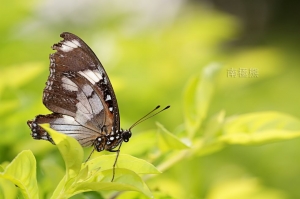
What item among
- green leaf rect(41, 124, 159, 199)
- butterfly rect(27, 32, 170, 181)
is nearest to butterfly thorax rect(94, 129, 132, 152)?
butterfly rect(27, 32, 170, 181)

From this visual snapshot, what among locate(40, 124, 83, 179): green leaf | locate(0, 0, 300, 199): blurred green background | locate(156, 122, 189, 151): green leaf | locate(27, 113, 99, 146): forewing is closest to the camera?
locate(40, 124, 83, 179): green leaf

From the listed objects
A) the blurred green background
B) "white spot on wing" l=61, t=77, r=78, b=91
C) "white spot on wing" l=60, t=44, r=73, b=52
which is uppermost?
"white spot on wing" l=60, t=44, r=73, b=52

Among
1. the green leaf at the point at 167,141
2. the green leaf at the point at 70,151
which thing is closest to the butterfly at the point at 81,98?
the green leaf at the point at 167,141

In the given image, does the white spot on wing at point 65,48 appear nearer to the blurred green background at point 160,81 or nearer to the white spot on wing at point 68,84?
the white spot on wing at point 68,84

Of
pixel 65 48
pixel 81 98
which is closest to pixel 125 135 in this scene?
pixel 81 98

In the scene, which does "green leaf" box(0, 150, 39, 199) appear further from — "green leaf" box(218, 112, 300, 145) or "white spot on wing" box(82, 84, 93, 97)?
"green leaf" box(218, 112, 300, 145)

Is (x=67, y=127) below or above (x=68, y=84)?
below

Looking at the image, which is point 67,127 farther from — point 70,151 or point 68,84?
point 70,151
